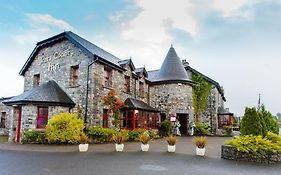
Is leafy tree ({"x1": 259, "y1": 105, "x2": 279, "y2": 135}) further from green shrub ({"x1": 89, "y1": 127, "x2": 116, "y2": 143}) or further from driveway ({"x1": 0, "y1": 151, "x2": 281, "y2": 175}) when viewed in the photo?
green shrub ({"x1": 89, "y1": 127, "x2": 116, "y2": 143})

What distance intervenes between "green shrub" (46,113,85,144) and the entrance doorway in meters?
13.6

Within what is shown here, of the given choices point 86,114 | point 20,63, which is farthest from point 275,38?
point 20,63

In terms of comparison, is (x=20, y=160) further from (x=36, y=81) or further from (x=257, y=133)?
(x=36, y=81)

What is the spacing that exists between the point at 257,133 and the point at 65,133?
37.0 feet

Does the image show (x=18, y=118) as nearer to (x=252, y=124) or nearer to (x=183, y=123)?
(x=252, y=124)

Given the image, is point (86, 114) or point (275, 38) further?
point (86, 114)

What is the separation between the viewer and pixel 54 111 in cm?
1584

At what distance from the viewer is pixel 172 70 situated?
24.9 meters

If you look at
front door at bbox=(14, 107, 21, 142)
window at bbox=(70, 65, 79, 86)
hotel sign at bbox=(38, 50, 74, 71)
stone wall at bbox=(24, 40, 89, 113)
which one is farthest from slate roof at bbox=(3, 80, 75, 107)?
hotel sign at bbox=(38, 50, 74, 71)

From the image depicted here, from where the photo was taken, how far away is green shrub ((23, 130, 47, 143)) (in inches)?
569

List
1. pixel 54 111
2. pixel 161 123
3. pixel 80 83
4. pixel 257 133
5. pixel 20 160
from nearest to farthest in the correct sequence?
→ pixel 20 160 → pixel 257 133 → pixel 54 111 → pixel 80 83 → pixel 161 123

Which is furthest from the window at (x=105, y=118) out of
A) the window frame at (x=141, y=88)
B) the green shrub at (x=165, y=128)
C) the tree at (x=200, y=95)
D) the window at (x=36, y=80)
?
the tree at (x=200, y=95)

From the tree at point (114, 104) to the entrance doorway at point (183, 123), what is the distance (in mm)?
9375

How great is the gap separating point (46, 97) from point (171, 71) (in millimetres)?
13984
